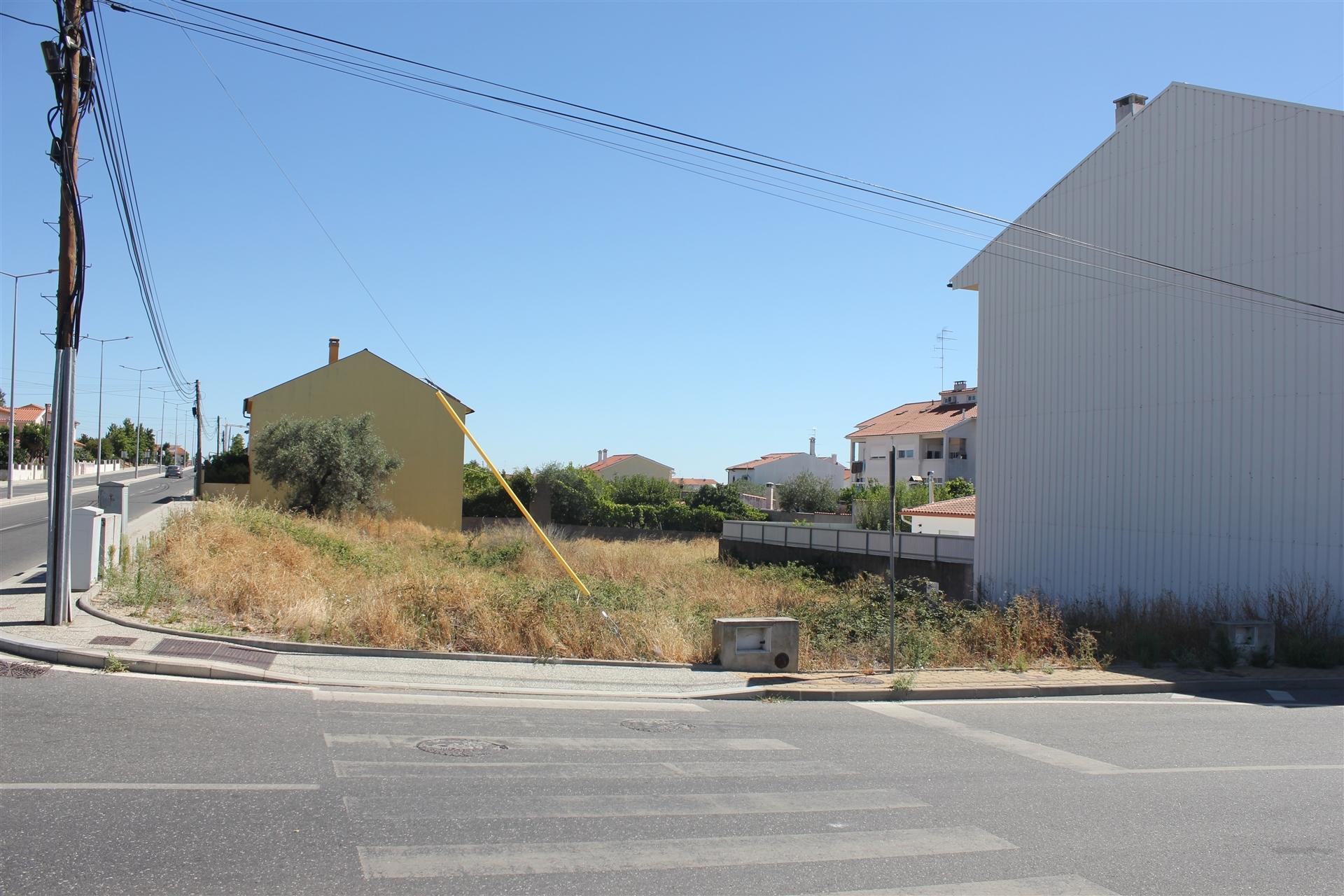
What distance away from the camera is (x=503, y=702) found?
982 centimetres

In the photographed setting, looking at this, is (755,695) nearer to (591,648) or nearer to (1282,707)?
(591,648)

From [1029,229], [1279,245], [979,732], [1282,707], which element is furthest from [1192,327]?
[979,732]

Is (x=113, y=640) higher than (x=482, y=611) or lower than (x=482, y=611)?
lower

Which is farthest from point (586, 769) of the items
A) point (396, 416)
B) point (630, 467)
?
point (630, 467)

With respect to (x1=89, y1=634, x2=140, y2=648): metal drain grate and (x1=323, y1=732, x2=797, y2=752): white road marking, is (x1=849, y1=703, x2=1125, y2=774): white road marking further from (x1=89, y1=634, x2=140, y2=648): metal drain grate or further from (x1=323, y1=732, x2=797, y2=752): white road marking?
(x1=89, y1=634, x2=140, y2=648): metal drain grate

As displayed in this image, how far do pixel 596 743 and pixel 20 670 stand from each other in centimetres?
567

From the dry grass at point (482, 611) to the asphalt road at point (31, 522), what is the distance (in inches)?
115

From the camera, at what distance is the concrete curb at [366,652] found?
11.1 meters

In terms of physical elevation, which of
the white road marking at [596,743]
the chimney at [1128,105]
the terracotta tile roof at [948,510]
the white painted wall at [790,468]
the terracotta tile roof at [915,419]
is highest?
the chimney at [1128,105]

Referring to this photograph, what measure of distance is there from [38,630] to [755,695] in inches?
321

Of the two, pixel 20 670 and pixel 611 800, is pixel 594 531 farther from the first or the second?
pixel 611 800

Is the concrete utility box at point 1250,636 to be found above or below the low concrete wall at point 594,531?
above

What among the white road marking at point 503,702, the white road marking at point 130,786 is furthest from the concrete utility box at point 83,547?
the white road marking at point 130,786

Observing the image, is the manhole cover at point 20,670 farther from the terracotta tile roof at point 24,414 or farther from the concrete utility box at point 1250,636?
the terracotta tile roof at point 24,414
